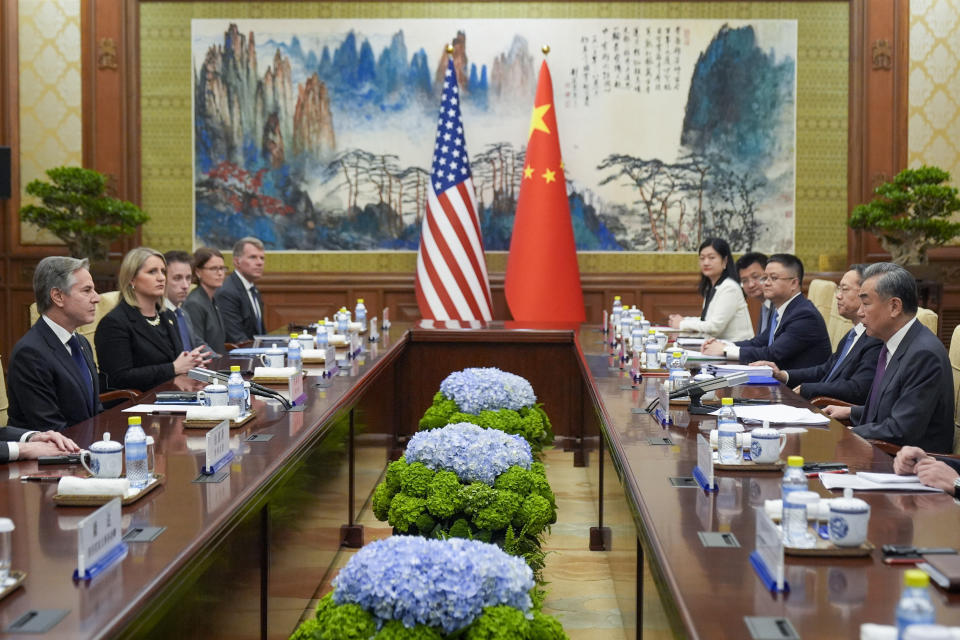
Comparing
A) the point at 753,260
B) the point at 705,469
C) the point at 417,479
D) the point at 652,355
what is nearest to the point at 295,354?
the point at 417,479

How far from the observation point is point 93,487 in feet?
8.25

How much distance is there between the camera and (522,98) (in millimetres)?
9789

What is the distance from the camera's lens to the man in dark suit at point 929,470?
269 centimetres

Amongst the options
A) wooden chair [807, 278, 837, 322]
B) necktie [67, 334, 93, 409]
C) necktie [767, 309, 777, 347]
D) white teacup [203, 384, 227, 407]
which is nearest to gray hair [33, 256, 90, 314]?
necktie [67, 334, 93, 409]

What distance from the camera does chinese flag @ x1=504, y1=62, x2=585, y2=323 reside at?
366 inches

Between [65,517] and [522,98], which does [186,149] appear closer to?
[522,98]

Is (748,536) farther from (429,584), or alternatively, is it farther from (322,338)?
(322,338)

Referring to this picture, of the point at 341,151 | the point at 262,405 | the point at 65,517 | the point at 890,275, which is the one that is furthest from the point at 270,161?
the point at 65,517

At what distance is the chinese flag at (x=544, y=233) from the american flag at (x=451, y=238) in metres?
0.36

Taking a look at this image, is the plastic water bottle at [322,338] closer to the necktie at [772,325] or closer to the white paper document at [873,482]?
the necktie at [772,325]

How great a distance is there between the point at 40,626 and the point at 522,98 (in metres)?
8.51

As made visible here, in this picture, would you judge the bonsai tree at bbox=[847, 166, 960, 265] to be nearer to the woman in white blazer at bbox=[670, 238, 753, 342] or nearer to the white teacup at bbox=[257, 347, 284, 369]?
the woman in white blazer at bbox=[670, 238, 753, 342]

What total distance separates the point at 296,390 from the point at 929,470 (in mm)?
2317

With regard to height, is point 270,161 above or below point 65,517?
above
